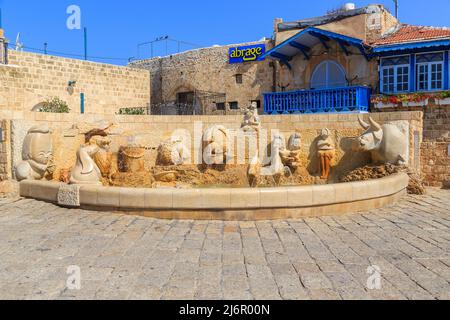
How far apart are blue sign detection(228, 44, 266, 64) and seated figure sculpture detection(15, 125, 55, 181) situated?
14542 mm

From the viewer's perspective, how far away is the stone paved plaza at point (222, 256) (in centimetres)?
321

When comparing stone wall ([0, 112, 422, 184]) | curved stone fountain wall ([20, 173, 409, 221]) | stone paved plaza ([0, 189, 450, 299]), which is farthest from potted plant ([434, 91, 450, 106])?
curved stone fountain wall ([20, 173, 409, 221])

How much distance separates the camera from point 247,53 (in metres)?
21.3

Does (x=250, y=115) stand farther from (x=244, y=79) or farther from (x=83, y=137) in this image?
(x=244, y=79)

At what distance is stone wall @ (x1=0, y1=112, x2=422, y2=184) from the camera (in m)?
8.37

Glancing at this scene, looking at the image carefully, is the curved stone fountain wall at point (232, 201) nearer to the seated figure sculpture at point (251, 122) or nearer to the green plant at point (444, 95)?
the seated figure sculpture at point (251, 122)

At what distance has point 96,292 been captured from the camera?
3148 mm

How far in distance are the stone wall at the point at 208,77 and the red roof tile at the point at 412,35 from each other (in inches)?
244

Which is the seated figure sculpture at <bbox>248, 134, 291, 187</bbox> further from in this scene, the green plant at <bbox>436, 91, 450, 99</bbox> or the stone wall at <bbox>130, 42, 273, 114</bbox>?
the stone wall at <bbox>130, 42, 273, 114</bbox>

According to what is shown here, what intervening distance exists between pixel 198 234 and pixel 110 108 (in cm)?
1762

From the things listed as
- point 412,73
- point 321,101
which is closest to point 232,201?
point 321,101

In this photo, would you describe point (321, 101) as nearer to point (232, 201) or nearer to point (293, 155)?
point (293, 155)

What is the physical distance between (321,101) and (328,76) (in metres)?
2.94
